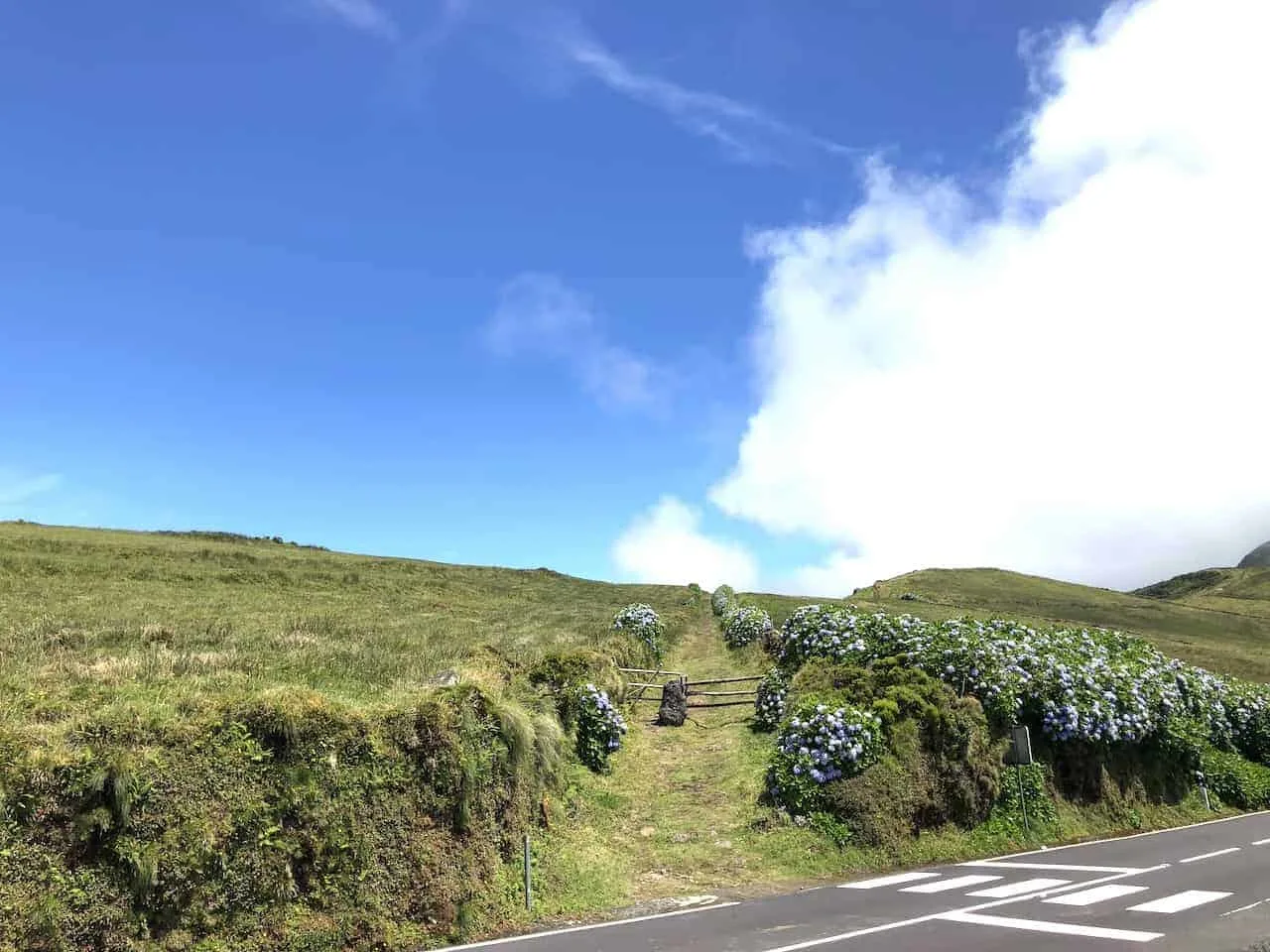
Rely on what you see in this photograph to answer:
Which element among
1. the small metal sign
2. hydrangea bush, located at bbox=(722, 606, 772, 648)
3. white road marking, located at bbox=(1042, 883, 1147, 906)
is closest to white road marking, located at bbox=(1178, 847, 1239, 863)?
the small metal sign

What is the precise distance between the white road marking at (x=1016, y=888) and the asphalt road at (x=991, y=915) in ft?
0.05

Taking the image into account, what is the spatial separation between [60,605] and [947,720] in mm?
28246

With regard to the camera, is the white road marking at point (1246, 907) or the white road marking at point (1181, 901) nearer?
the white road marking at point (1246, 907)

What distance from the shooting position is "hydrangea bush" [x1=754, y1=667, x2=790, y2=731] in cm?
2219

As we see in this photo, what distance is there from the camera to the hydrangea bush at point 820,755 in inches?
650

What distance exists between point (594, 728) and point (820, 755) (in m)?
5.49

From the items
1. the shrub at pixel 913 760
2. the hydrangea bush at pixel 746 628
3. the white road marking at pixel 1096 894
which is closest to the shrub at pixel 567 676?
the shrub at pixel 913 760

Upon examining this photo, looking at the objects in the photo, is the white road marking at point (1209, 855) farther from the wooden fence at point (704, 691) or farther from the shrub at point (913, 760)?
the wooden fence at point (704, 691)

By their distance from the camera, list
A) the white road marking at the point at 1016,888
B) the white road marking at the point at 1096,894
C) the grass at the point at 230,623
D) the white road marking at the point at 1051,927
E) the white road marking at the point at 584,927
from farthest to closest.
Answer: the grass at the point at 230,623, the white road marking at the point at 1016,888, the white road marking at the point at 1096,894, the white road marking at the point at 584,927, the white road marking at the point at 1051,927

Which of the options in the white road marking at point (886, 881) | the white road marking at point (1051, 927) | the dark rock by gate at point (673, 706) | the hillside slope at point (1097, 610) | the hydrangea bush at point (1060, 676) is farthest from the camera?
the hillside slope at point (1097, 610)

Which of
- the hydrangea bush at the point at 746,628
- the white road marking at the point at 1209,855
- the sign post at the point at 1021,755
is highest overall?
the hydrangea bush at the point at 746,628

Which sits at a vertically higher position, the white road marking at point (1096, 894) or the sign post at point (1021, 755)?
the sign post at point (1021, 755)

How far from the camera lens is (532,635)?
29.5 metres

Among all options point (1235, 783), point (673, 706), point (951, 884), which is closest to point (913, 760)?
point (951, 884)
